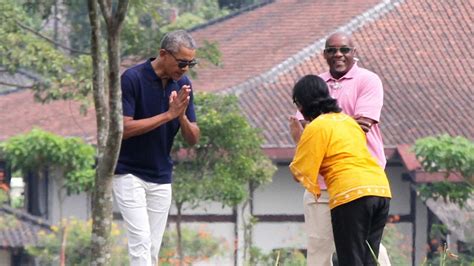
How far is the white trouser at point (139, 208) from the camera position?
7.80 meters

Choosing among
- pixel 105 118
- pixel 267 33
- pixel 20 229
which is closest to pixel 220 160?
pixel 20 229

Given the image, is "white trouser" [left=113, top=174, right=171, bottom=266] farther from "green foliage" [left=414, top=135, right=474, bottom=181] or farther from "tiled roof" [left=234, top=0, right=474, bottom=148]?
"tiled roof" [left=234, top=0, right=474, bottom=148]

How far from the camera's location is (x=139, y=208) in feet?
25.8

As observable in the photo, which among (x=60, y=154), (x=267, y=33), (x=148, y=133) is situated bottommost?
(x=60, y=154)

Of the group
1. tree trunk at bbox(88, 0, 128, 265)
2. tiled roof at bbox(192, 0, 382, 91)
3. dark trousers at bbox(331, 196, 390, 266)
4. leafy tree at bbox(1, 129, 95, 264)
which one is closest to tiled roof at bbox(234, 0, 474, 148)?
tiled roof at bbox(192, 0, 382, 91)

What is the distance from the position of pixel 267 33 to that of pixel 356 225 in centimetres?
2448

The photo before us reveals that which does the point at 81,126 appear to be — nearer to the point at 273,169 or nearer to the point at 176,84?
the point at 273,169

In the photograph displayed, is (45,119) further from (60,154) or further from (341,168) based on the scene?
(341,168)

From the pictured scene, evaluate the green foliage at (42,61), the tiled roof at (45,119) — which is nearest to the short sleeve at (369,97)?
the green foliage at (42,61)

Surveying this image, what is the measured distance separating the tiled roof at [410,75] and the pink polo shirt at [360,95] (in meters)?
17.1

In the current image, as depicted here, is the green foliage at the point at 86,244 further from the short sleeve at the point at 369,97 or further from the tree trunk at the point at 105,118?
the short sleeve at the point at 369,97

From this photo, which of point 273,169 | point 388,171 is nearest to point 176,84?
point 273,169

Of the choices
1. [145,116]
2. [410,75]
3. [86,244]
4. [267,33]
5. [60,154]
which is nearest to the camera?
[145,116]

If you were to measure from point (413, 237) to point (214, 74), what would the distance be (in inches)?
241
